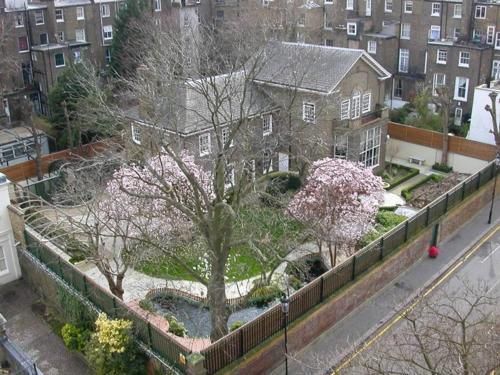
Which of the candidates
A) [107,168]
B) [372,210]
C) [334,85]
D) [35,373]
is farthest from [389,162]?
[35,373]

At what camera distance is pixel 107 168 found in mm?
35500

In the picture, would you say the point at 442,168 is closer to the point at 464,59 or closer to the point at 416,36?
the point at 464,59

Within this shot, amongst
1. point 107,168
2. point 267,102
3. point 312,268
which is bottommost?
point 312,268

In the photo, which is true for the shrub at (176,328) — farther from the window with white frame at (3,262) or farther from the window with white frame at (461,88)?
the window with white frame at (461,88)

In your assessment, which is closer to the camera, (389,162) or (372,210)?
(372,210)

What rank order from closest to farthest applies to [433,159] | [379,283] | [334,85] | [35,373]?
1. [35,373]
2. [379,283]
3. [334,85]
4. [433,159]

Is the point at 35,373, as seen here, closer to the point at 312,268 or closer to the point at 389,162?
the point at 312,268

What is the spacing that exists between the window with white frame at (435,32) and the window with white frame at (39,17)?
110 feet

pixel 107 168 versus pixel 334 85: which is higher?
pixel 334 85

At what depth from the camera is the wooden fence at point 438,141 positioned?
3903 centimetres

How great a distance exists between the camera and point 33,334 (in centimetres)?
2311

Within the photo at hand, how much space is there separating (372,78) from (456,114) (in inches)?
588

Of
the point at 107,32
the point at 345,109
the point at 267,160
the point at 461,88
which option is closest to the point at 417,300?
the point at 267,160

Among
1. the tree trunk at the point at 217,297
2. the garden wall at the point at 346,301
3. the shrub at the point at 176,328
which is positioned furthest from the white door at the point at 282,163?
the tree trunk at the point at 217,297
